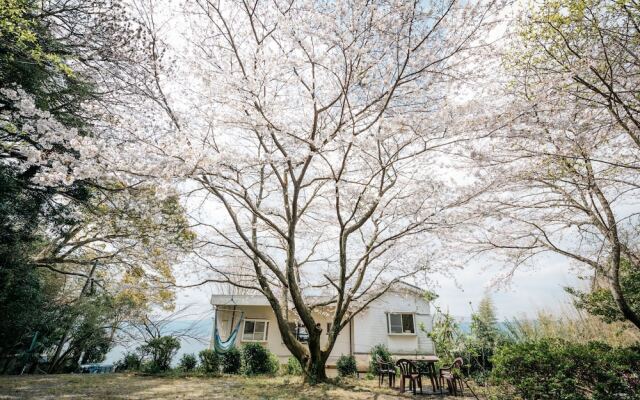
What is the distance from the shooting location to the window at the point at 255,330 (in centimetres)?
1300

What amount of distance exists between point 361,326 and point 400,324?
5.58 feet

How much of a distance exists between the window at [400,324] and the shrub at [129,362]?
9.37 metres

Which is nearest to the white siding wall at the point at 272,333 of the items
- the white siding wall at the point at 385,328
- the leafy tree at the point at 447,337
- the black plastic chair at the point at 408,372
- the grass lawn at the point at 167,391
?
the white siding wall at the point at 385,328

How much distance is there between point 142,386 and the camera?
6.18m

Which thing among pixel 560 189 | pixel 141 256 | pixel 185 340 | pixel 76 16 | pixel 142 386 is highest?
pixel 76 16

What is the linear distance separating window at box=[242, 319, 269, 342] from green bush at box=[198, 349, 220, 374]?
11.8 ft

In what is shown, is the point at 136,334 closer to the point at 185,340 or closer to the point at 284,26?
the point at 185,340

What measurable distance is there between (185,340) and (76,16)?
29.4ft

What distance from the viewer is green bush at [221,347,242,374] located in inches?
374

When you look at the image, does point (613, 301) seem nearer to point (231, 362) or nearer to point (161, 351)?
point (231, 362)

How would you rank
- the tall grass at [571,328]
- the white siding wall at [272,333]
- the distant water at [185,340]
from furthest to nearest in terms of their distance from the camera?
the white siding wall at [272,333] → the distant water at [185,340] → the tall grass at [571,328]

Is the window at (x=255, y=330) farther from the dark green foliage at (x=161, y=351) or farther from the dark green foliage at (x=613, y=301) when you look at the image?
the dark green foliage at (x=613, y=301)

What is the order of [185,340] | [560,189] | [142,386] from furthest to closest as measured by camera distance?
[185,340], [142,386], [560,189]

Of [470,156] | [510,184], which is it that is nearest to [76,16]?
[470,156]
